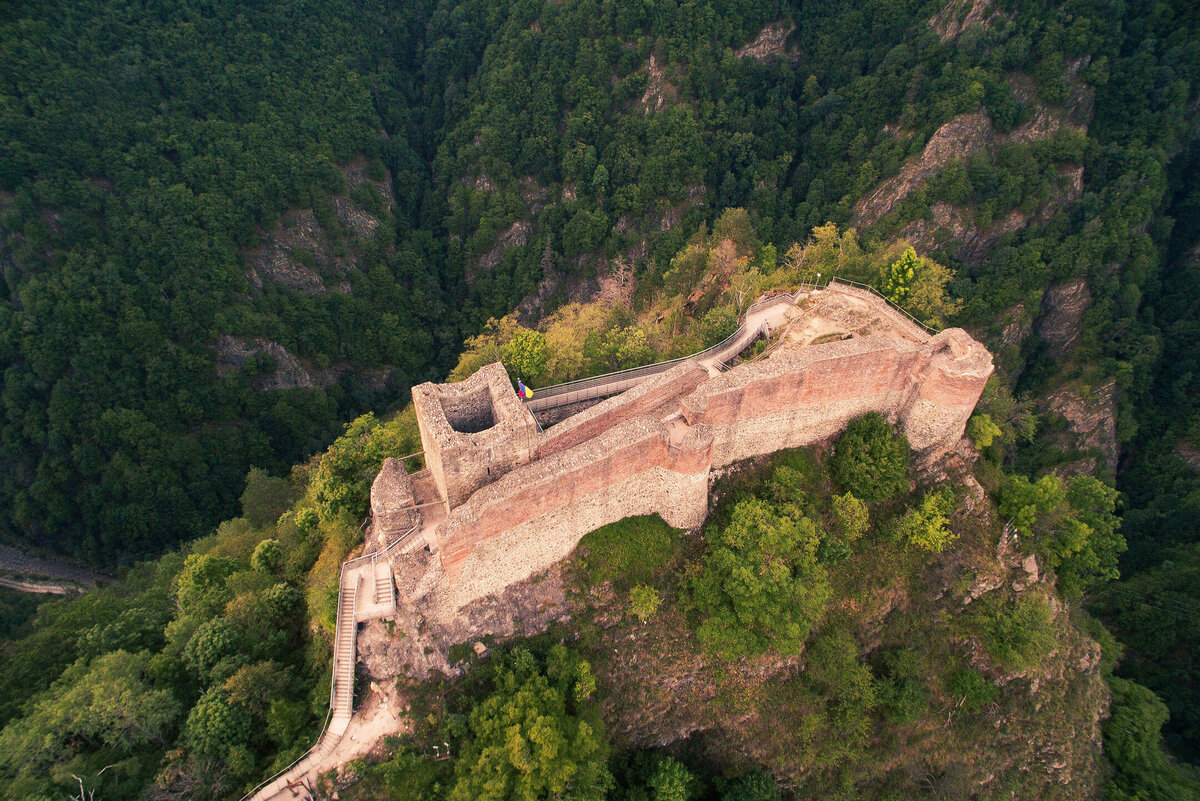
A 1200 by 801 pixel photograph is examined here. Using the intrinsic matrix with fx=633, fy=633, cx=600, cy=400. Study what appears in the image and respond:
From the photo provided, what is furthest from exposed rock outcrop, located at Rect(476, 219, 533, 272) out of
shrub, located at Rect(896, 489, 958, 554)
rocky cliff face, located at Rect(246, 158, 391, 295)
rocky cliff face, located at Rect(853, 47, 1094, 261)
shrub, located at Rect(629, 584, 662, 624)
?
shrub, located at Rect(896, 489, 958, 554)

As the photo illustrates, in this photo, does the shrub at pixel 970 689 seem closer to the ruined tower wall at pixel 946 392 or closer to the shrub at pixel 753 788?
the shrub at pixel 753 788

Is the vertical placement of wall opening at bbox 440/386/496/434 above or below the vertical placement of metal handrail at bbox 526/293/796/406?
above

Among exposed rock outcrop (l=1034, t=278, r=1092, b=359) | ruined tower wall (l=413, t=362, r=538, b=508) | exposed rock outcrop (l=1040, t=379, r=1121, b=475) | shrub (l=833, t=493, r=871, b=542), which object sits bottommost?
exposed rock outcrop (l=1040, t=379, r=1121, b=475)

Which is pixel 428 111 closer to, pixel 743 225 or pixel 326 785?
pixel 743 225

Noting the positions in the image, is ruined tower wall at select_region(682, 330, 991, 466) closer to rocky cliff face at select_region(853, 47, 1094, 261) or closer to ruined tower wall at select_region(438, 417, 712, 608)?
ruined tower wall at select_region(438, 417, 712, 608)

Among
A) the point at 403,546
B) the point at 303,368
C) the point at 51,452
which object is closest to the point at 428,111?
the point at 303,368

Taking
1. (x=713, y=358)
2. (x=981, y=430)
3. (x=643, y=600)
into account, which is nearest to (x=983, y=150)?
(x=981, y=430)
